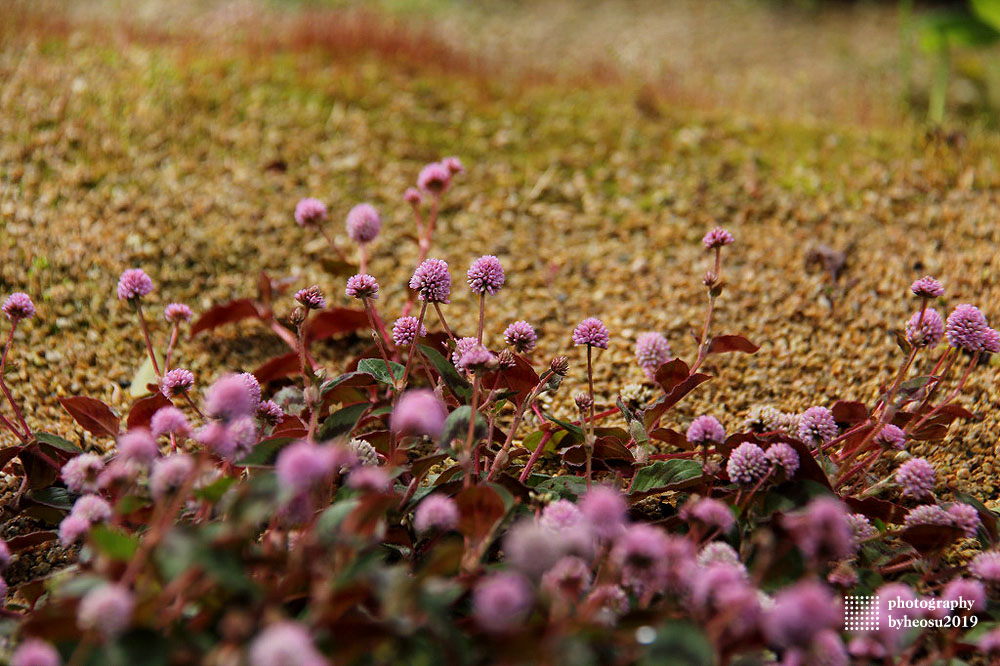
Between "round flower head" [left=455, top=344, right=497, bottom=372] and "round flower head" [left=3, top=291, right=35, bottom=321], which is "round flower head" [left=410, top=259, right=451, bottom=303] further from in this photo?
"round flower head" [left=3, top=291, right=35, bottom=321]

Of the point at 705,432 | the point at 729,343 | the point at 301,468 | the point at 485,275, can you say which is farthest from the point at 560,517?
the point at 729,343

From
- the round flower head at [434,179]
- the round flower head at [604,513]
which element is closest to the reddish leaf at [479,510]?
the round flower head at [604,513]

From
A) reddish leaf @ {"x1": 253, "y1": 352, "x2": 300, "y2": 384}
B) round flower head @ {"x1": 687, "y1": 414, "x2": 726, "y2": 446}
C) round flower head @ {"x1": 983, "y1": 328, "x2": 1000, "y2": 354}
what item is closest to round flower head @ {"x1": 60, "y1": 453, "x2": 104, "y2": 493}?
reddish leaf @ {"x1": 253, "y1": 352, "x2": 300, "y2": 384}

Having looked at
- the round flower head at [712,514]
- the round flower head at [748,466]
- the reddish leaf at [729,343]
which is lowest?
the reddish leaf at [729,343]

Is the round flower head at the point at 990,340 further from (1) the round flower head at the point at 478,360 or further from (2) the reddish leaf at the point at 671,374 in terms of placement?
(1) the round flower head at the point at 478,360

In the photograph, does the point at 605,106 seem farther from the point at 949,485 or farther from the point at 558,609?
the point at 558,609

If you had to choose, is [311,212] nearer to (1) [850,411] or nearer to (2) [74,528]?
(2) [74,528]

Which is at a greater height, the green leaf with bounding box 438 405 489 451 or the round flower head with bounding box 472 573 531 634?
the round flower head with bounding box 472 573 531 634
